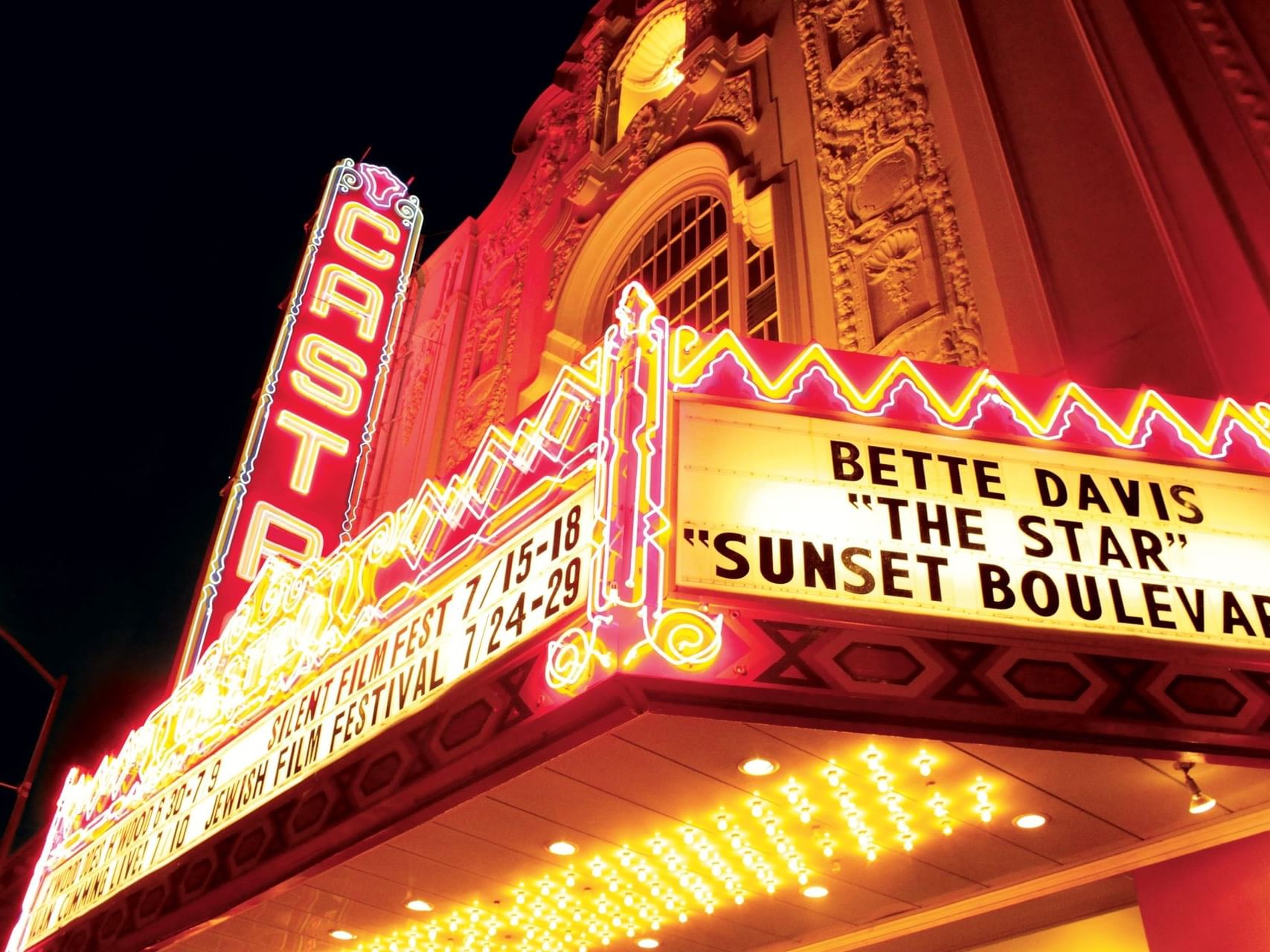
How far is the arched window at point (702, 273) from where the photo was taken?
34.6ft

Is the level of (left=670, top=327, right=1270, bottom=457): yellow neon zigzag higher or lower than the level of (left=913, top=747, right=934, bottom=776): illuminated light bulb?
higher

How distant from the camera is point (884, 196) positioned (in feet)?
30.3

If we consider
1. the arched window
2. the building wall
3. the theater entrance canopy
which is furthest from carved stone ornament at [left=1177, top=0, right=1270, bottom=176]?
the arched window

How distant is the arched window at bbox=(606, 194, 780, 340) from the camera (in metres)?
10.5

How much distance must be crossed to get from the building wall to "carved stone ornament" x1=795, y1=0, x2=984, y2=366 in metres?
0.02

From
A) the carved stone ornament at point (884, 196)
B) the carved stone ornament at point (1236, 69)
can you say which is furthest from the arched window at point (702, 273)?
the carved stone ornament at point (1236, 69)

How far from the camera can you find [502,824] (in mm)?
6289

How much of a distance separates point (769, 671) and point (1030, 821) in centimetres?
238

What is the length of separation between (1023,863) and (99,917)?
7076 mm

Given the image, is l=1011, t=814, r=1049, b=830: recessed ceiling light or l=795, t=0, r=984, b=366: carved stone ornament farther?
l=795, t=0, r=984, b=366: carved stone ornament

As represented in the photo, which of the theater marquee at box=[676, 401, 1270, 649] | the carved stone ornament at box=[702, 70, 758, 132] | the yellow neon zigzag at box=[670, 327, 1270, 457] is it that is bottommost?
the theater marquee at box=[676, 401, 1270, 649]

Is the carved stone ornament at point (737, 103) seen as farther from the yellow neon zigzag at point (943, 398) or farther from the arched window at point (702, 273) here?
the yellow neon zigzag at point (943, 398)

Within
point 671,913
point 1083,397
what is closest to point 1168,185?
point 1083,397

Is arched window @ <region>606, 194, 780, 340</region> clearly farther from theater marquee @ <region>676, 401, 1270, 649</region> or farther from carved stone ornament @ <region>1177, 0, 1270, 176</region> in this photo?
theater marquee @ <region>676, 401, 1270, 649</region>
